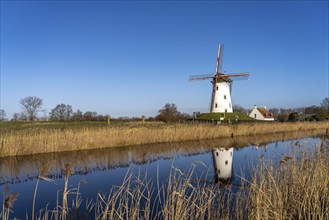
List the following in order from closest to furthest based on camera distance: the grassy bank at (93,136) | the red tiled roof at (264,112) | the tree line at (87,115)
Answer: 1. the grassy bank at (93,136)
2. the tree line at (87,115)
3. the red tiled roof at (264,112)

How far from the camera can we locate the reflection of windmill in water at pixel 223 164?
790 cm

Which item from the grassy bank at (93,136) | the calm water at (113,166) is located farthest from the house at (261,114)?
the calm water at (113,166)

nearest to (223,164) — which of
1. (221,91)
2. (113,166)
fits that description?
(113,166)

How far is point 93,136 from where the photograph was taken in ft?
44.2

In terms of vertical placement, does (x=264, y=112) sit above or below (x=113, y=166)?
above

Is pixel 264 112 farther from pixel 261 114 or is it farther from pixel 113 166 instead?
pixel 113 166

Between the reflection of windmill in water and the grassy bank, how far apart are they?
3.46 m

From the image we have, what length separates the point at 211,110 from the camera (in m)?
34.3

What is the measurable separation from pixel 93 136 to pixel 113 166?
3991 mm

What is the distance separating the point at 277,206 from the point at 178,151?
923 centimetres

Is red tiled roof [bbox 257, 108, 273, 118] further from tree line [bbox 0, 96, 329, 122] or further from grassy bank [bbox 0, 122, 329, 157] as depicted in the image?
grassy bank [bbox 0, 122, 329, 157]

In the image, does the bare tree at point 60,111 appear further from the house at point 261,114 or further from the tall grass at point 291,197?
the tall grass at point 291,197

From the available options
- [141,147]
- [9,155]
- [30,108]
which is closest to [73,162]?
[9,155]

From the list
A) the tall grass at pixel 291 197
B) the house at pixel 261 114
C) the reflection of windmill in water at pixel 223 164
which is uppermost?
the house at pixel 261 114
